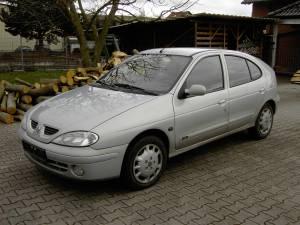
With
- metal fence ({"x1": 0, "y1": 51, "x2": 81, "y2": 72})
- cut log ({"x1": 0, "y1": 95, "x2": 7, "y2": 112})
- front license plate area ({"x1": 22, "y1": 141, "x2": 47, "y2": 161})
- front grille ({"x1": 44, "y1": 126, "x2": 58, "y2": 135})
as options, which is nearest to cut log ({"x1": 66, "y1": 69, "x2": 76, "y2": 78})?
cut log ({"x1": 0, "y1": 95, "x2": 7, "y2": 112})

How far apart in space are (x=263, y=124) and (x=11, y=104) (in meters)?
5.53

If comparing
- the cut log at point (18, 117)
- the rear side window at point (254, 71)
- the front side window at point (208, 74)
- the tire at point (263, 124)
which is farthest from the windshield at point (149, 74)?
the cut log at point (18, 117)

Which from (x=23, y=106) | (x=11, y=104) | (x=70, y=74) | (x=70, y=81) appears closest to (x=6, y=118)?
(x=11, y=104)

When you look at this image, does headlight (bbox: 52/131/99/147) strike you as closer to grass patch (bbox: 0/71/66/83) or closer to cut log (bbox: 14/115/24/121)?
cut log (bbox: 14/115/24/121)

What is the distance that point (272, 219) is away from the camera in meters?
3.87

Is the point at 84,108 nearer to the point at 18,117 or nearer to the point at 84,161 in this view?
the point at 84,161

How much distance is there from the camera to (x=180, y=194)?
444 centimetres

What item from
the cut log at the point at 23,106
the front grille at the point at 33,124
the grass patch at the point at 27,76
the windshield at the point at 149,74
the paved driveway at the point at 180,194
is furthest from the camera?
the grass patch at the point at 27,76

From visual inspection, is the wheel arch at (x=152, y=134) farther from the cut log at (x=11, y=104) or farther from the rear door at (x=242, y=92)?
the cut log at (x=11, y=104)

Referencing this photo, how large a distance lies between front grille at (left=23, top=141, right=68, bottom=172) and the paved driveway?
37 centimetres

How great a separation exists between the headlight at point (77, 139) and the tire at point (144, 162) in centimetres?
49

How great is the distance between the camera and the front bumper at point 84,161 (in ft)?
13.1

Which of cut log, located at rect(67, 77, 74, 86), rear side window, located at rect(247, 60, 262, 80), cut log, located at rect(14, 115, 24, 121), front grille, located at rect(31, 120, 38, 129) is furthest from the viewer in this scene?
cut log, located at rect(67, 77, 74, 86)

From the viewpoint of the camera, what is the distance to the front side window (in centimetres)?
523
